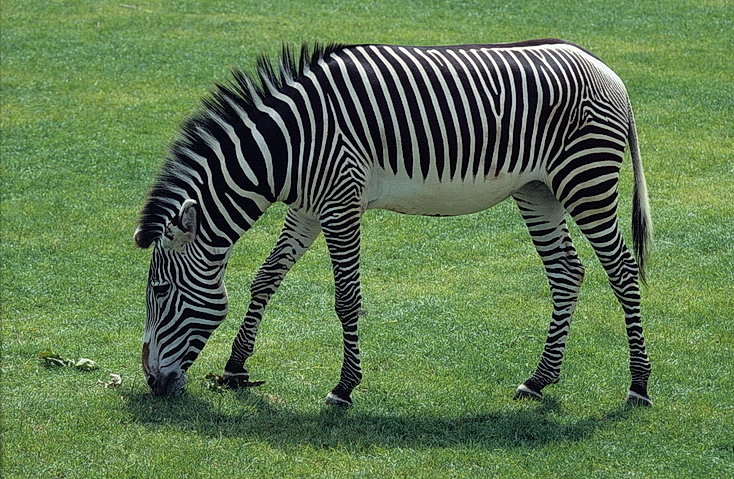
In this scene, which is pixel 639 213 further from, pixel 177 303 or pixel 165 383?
pixel 165 383

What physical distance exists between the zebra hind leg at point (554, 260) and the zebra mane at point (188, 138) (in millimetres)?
2133

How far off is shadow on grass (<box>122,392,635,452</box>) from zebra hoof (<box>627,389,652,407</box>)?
0.09m

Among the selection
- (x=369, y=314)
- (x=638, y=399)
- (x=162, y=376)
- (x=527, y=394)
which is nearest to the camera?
(x=162, y=376)

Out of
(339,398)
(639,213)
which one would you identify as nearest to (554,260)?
(639,213)

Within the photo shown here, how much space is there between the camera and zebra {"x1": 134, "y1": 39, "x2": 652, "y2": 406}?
287 inches

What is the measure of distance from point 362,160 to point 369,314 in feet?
9.37

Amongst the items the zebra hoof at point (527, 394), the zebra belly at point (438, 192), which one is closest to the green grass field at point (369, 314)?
the zebra hoof at point (527, 394)

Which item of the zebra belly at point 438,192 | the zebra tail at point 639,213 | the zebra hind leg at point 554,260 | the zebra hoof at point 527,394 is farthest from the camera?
the zebra tail at point 639,213

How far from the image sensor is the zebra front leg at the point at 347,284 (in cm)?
728

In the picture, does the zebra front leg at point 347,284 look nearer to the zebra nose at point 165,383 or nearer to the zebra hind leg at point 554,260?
the zebra nose at point 165,383

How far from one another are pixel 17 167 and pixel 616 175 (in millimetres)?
9560

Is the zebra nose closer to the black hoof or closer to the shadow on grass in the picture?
the shadow on grass

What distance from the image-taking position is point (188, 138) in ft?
24.3

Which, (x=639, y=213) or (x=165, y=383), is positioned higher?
(x=639, y=213)
